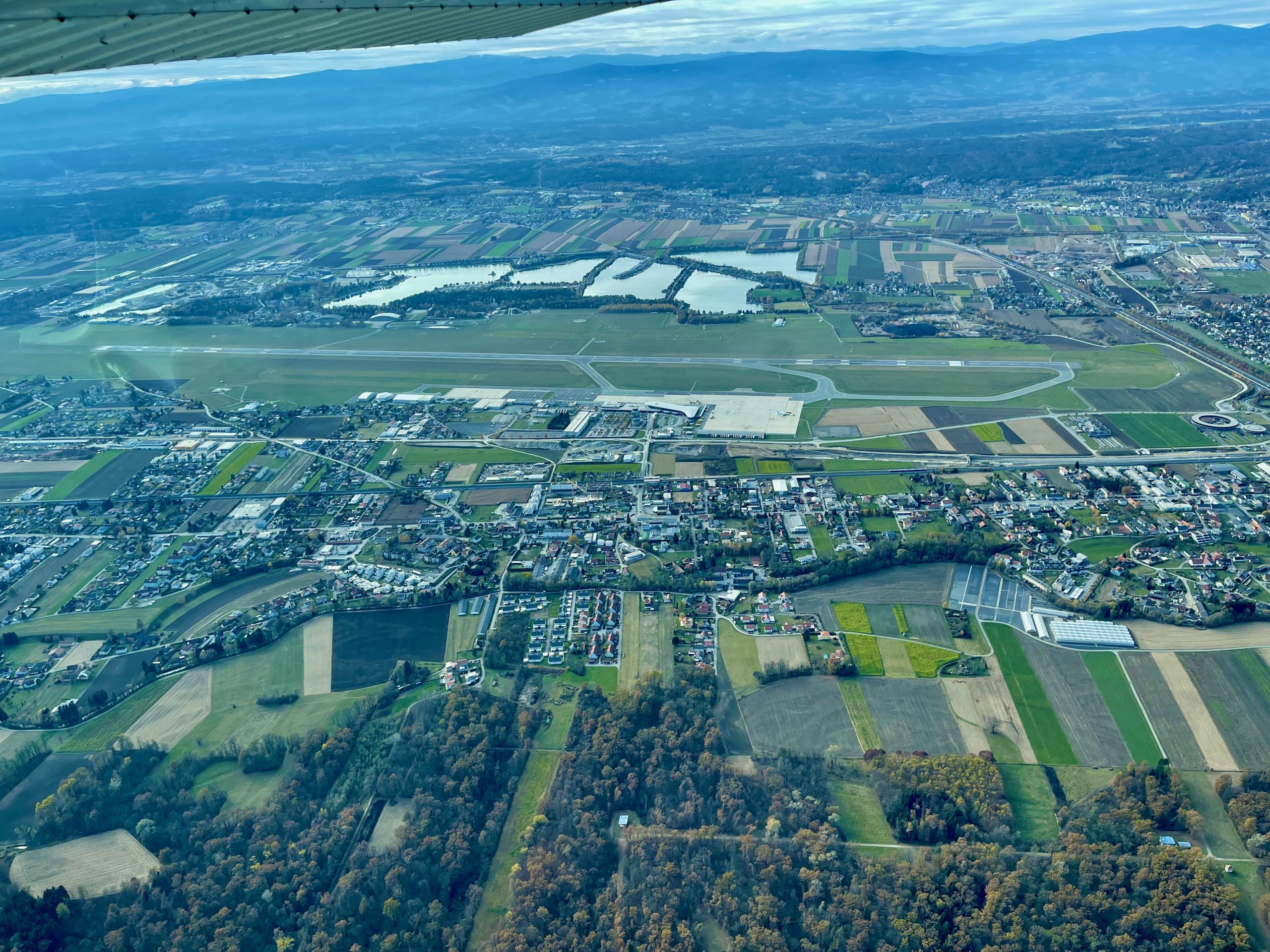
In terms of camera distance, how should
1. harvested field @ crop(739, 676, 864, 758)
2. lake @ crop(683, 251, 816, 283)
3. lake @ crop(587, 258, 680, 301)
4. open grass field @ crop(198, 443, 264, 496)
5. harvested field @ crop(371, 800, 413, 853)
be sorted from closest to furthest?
harvested field @ crop(371, 800, 413, 853), harvested field @ crop(739, 676, 864, 758), open grass field @ crop(198, 443, 264, 496), lake @ crop(587, 258, 680, 301), lake @ crop(683, 251, 816, 283)

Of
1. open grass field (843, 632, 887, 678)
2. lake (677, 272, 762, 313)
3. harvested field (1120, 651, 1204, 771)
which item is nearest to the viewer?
harvested field (1120, 651, 1204, 771)

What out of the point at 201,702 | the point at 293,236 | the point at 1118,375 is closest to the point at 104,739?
the point at 201,702

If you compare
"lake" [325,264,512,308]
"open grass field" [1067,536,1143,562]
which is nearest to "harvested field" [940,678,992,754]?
"open grass field" [1067,536,1143,562]

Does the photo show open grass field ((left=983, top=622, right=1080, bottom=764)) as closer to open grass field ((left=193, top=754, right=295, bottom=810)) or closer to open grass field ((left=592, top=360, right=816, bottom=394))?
open grass field ((left=193, top=754, right=295, bottom=810))

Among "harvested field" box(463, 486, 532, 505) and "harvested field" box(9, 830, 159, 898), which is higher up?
"harvested field" box(463, 486, 532, 505)

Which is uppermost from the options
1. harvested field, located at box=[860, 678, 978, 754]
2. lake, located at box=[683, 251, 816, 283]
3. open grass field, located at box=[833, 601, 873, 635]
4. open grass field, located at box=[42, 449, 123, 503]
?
lake, located at box=[683, 251, 816, 283]

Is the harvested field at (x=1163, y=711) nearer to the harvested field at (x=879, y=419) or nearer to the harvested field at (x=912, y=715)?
the harvested field at (x=912, y=715)

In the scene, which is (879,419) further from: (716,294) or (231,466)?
(231,466)

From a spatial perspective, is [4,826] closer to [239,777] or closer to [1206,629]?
[239,777]
